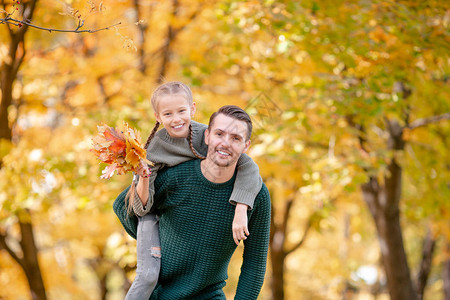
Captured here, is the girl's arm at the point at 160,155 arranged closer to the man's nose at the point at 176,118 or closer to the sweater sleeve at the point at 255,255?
the man's nose at the point at 176,118

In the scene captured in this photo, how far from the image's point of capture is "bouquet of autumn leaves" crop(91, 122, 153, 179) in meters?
2.00

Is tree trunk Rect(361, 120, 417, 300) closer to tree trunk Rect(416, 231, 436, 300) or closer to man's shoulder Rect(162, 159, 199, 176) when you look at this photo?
tree trunk Rect(416, 231, 436, 300)

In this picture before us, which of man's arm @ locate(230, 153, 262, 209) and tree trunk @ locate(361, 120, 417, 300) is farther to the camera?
tree trunk @ locate(361, 120, 417, 300)

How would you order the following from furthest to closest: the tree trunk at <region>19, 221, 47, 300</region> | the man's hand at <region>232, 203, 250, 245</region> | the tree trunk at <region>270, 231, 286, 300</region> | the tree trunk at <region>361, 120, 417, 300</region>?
the tree trunk at <region>270, 231, 286, 300</region> < the tree trunk at <region>361, 120, 417, 300</region> < the tree trunk at <region>19, 221, 47, 300</region> < the man's hand at <region>232, 203, 250, 245</region>

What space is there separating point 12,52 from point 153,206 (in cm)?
361

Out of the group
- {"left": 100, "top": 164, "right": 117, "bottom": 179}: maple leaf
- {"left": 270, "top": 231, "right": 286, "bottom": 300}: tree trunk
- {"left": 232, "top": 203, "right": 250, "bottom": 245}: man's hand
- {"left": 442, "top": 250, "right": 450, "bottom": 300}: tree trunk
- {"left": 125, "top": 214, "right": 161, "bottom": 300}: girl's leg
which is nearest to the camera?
{"left": 100, "top": 164, "right": 117, "bottom": 179}: maple leaf

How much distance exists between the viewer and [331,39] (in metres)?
4.82

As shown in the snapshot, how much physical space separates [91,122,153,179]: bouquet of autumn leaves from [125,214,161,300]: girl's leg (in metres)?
0.52

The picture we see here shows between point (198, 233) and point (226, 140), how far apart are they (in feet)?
1.60

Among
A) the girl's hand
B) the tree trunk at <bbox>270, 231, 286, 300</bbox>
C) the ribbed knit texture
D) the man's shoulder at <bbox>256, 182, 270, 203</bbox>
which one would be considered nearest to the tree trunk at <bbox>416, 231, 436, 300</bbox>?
the tree trunk at <bbox>270, 231, 286, 300</bbox>

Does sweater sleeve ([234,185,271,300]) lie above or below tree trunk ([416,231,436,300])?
above

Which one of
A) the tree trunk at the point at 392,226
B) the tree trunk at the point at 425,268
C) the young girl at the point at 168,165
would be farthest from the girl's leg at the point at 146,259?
the tree trunk at the point at 425,268

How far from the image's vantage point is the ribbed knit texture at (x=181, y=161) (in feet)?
7.57

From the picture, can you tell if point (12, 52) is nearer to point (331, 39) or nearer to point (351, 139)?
point (331, 39)
